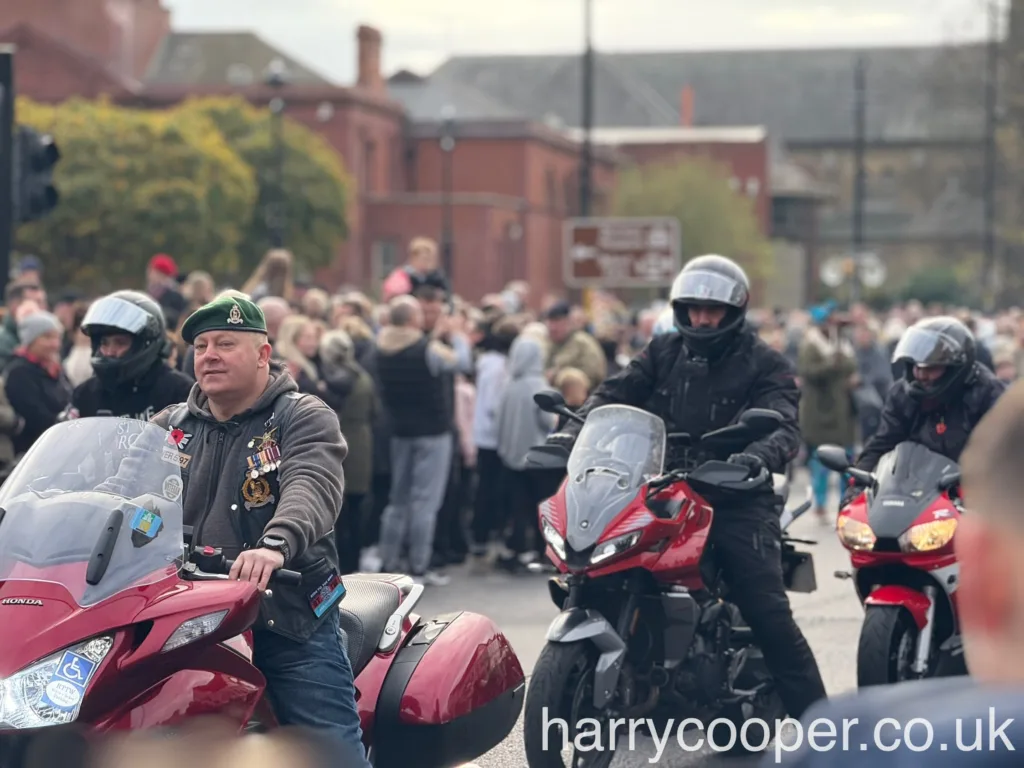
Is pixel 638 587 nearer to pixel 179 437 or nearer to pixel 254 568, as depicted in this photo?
pixel 179 437

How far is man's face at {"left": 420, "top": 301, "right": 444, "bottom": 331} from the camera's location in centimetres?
1266

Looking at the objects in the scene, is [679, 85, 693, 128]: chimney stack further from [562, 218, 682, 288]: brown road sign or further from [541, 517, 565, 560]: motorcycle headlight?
[541, 517, 565, 560]: motorcycle headlight

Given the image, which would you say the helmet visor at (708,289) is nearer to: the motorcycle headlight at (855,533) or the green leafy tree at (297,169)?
the motorcycle headlight at (855,533)

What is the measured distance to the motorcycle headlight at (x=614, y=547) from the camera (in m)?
6.16

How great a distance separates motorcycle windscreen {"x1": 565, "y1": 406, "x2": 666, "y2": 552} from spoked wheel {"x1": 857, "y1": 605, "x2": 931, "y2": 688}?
3.48 ft

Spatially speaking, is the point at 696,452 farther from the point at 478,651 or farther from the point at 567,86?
the point at 567,86

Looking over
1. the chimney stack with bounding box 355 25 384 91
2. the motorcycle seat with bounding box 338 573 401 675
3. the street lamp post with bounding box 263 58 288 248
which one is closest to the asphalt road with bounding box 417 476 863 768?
the motorcycle seat with bounding box 338 573 401 675

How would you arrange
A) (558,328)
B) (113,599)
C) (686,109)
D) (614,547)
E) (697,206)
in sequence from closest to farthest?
(113,599) < (614,547) < (558,328) < (697,206) < (686,109)

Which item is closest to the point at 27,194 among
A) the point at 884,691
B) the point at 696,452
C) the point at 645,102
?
the point at 696,452

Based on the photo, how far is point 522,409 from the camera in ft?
43.5

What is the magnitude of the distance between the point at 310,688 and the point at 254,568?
18.3 inches

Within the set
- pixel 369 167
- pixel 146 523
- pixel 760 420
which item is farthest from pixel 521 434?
pixel 369 167

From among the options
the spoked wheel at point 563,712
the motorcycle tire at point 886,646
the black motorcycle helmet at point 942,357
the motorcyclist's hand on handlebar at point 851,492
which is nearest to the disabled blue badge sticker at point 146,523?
the spoked wheel at point 563,712

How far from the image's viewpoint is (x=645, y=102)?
378 feet
